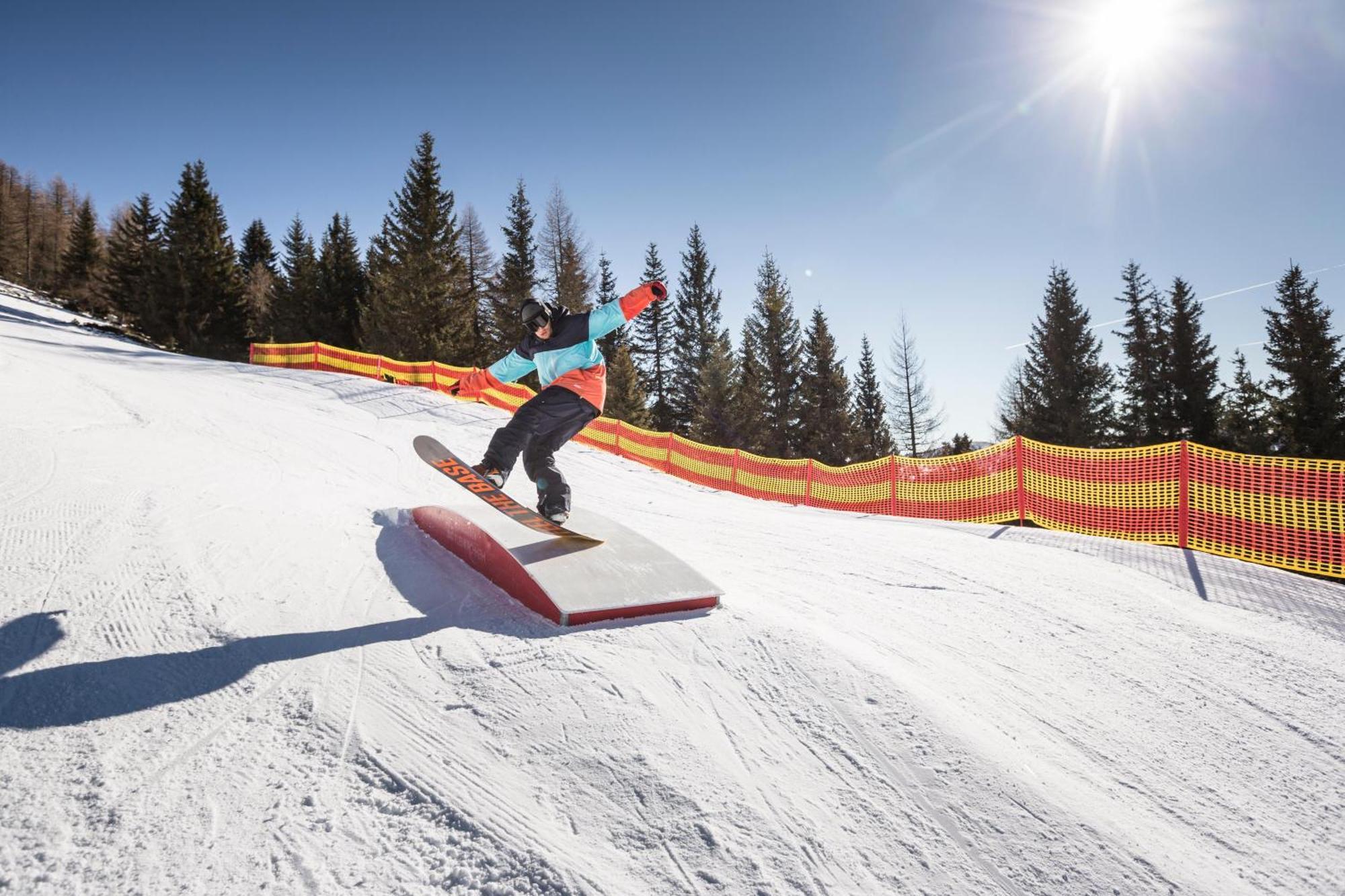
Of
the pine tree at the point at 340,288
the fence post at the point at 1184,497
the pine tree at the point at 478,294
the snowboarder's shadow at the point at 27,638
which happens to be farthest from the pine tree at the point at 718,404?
the snowboarder's shadow at the point at 27,638

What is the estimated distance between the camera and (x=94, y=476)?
14.4 feet

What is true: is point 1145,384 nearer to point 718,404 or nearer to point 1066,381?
point 1066,381

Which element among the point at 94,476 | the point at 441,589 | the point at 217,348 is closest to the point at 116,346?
the point at 217,348

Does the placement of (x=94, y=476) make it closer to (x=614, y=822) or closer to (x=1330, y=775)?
(x=614, y=822)

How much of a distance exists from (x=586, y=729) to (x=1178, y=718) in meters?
2.40

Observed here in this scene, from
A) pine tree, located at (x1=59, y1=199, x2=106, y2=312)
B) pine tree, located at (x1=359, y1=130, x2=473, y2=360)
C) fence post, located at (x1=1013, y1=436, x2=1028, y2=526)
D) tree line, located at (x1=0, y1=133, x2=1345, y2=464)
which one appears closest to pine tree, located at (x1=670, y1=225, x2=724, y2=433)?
tree line, located at (x1=0, y1=133, x2=1345, y2=464)

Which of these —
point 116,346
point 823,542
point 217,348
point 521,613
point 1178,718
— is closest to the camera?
point 1178,718

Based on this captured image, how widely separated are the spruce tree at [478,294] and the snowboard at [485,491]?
27.6 metres

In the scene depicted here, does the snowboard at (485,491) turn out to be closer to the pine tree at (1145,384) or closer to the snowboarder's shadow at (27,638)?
the snowboarder's shadow at (27,638)

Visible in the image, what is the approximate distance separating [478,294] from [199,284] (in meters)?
15.0

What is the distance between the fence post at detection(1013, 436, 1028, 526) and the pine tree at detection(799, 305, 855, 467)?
22604mm

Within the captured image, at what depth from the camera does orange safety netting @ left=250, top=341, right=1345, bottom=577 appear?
278 inches

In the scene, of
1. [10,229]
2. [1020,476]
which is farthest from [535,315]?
[10,229]

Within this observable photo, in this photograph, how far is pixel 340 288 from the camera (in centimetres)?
3650
